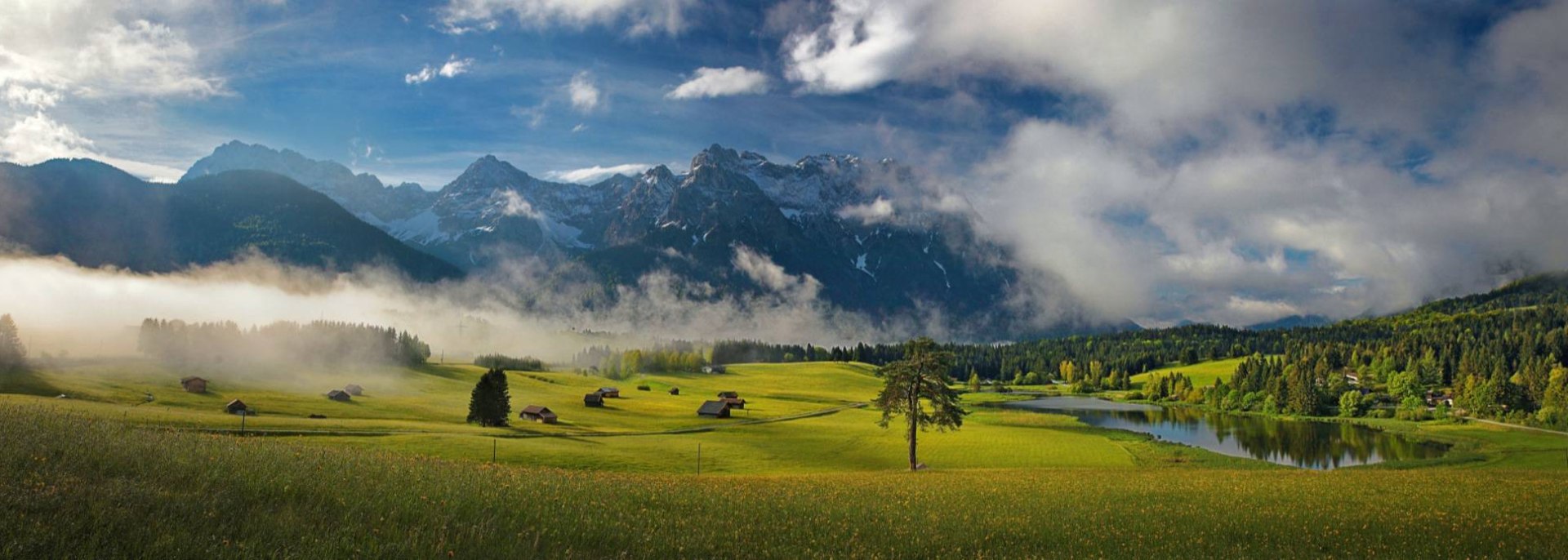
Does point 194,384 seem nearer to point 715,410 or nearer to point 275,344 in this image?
point 275,344

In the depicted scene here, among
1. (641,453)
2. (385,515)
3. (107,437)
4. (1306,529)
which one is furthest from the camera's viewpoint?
(641,453)

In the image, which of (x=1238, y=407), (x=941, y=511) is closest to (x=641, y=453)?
(x=941, y=511)

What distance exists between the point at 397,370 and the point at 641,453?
353ft

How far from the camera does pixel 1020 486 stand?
32.0 metres

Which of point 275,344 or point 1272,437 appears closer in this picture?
point 1272,437

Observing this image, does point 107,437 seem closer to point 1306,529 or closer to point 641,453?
point 1306,529

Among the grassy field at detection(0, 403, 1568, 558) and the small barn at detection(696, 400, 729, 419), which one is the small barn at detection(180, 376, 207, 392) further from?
the grassy field at detection(0, 403, 1568, 558)

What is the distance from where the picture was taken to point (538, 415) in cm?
9056

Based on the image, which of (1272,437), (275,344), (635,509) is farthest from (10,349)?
(1272,437)

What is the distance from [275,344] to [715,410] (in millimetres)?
100558

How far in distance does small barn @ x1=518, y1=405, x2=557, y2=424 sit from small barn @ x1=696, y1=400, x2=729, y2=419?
25350mm

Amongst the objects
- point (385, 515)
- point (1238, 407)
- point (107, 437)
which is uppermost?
point (107, 437)

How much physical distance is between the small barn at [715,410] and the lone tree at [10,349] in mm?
86269

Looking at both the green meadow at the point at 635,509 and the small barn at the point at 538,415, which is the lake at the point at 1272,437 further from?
the small barn at the point at 538,415
